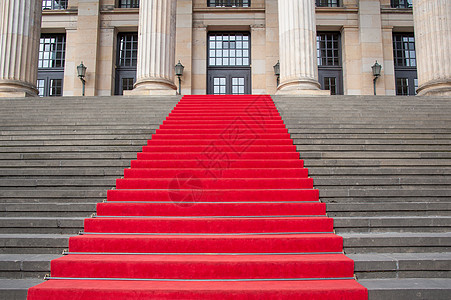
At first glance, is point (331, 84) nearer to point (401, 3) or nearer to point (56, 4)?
point (401, 3)

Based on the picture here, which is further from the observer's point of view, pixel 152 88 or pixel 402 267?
pixel 152 88

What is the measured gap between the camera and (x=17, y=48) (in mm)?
12188

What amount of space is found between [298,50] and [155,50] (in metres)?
5.07

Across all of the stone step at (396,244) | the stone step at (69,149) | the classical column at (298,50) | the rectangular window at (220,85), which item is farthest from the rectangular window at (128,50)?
the stone step at (396,244)

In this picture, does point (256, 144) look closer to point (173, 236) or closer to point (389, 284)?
point (173, 236)

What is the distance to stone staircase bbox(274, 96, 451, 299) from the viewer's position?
3.72m

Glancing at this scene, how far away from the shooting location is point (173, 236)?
417cm

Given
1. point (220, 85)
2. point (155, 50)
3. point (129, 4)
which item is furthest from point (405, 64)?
point (129, 4)

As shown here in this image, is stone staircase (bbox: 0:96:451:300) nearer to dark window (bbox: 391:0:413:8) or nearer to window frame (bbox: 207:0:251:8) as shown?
window frame (bbox: 207:0:251:8)

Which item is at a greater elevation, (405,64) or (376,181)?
(405,64)

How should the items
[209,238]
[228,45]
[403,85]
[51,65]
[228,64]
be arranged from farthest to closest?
1. [228,45]
2. [51,65]
3. [228,64]
4. [403,85]
5. [209,238]

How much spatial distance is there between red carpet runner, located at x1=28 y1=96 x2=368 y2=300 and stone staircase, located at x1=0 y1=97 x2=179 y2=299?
30 cm

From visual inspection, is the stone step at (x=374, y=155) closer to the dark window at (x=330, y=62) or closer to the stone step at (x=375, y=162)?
the stone step at (x=375, y=162)

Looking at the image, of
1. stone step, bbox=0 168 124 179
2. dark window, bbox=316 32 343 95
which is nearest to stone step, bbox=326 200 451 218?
stone step, bbox=0 168 124 179
